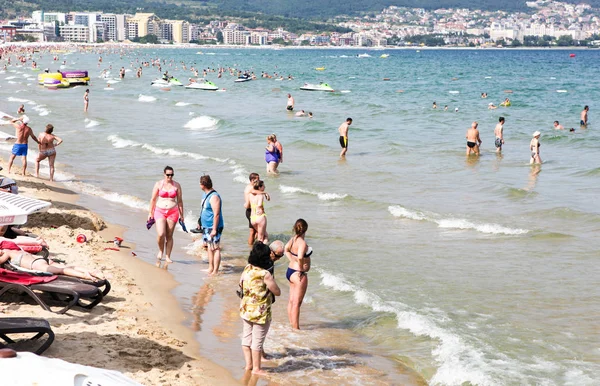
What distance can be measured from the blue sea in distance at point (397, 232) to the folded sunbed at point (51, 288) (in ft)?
4.32

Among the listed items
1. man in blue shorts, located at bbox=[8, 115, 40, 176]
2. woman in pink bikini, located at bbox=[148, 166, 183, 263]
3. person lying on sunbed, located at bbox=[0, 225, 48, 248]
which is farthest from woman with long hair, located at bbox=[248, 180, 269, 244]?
man in blue shorts, located at bbox=[8, 115, 40, 176]

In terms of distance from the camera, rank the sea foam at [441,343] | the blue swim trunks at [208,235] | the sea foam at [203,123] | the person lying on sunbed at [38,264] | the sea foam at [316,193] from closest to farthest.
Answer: the sea foam at [441,343]
the person lying on sunbed at [38,264]
the blue swim trunks at [208,235]
the sea foam at [316,193]
the sea foam at [203,123]

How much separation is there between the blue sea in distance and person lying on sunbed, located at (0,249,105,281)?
147 centimetres

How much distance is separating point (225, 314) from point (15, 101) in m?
37.4

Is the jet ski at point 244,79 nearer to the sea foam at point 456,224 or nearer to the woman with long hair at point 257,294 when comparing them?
the sea foam at point 456,224

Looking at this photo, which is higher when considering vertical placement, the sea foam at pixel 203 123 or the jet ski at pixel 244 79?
the jet ski at pixel 244 79

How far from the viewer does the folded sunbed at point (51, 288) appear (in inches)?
337

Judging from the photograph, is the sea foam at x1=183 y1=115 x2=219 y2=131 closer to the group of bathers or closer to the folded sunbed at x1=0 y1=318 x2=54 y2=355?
the group of bathers

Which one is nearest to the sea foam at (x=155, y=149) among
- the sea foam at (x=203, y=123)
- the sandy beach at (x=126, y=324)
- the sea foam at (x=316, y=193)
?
the sea foam at (x=316, y=193)

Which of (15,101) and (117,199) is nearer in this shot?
(117,199)

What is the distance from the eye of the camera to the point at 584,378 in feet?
26.7

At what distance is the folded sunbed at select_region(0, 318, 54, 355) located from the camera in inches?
272

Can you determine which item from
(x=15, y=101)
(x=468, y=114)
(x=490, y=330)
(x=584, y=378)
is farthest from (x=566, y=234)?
(x=15, y=101)

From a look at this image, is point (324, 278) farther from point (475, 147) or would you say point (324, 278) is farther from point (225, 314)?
point (475, 147)
